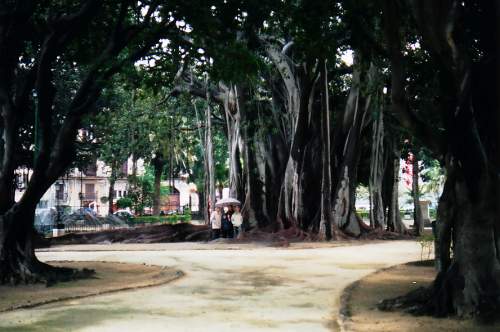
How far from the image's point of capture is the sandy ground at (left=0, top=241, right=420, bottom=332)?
7367mm

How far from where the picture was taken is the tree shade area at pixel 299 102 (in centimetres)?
784

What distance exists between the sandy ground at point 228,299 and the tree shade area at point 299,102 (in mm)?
1744

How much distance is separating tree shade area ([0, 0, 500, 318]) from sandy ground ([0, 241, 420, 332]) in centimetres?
174

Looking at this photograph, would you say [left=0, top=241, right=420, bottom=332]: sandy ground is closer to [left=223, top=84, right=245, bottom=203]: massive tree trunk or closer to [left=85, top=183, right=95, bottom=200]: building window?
[left=223, top=84, right=245, bottom=203]: massive tree trunk

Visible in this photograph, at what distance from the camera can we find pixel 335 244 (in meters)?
20.8

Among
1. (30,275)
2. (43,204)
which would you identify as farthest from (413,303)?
(43,204)

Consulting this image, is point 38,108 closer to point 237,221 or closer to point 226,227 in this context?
point 237,221

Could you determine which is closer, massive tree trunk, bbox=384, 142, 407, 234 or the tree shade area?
the tree shade area

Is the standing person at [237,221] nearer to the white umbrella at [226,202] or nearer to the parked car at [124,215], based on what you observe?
the white umbrella at [226,202]

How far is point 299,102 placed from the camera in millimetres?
22484

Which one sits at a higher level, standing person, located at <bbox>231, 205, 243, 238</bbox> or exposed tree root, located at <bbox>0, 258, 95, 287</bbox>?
standing person, located at <bbox>231, 205, 243, 238</bbox>

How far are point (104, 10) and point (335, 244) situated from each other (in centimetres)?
1062

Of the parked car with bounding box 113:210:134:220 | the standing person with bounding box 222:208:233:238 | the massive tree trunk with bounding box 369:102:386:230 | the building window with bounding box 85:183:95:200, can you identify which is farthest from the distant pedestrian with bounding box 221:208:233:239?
the building window with bounding box 85:183:95:200

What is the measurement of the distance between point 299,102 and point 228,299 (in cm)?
1394
